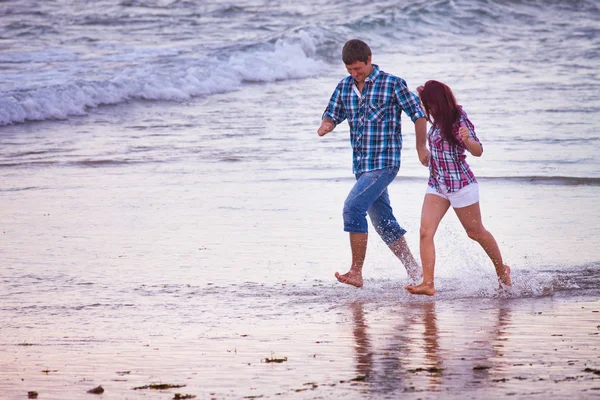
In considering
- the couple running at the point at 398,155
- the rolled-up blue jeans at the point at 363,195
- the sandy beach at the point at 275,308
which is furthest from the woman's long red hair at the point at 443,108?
the sandy beach at the point at 275,308

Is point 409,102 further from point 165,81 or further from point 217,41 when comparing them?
point 217,41

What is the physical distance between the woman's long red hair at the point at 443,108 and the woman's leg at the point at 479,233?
0.46 m

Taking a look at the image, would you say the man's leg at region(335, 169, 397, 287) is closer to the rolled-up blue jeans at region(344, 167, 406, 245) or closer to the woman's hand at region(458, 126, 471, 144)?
the rolled-up blue jeans at region(344, 167, 406, 245)

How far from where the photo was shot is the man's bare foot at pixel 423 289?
625 centimetres

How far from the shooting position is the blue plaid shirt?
259 inches

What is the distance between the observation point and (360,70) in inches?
257

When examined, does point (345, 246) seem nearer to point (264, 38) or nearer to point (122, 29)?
point (264, 38)

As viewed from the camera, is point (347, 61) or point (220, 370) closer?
point (220, 370)

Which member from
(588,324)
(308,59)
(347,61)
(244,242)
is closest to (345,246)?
(244,242)

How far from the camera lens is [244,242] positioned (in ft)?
26.4

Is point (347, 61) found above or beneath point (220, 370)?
above

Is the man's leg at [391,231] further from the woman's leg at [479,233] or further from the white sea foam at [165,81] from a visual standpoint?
the white sea foam at [165,81]

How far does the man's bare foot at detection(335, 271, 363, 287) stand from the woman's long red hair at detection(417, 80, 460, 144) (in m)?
1.07

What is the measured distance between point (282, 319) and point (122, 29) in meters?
27.5
